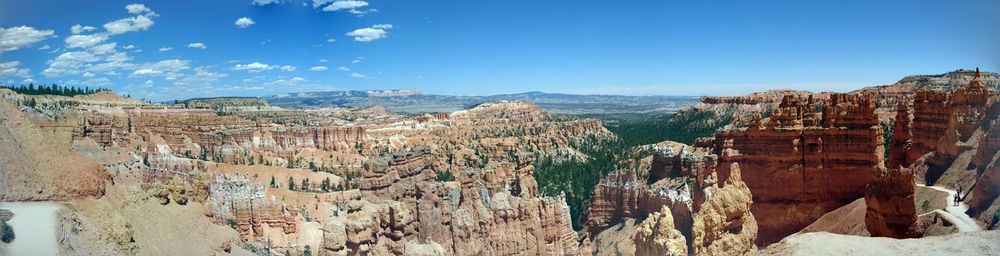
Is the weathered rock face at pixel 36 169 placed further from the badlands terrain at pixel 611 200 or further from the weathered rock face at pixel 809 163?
the weathered rock face at pixel 809 163

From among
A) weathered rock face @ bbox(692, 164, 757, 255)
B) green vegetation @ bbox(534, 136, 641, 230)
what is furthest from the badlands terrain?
green vegetation @ bbox(534, 136, 641, 230)

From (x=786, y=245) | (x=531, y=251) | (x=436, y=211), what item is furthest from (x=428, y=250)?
(x=786, y=245)

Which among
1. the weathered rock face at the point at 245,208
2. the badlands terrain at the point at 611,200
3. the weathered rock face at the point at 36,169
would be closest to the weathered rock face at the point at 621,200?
the badlands terrain at the point at 611,200

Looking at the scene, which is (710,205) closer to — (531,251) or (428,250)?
(428,250)

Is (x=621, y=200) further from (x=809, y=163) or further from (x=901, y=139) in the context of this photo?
(x=901, y=139)

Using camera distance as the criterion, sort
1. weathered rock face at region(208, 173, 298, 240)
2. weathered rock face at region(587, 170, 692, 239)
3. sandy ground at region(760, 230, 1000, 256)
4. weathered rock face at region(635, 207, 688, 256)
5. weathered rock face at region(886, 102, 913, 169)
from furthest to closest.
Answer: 1. weathered rock face at region(587, 170, 692, 239)
2. weathered rock face at region(886, 102, 913, 169)
3. weathered rock face at region(208, 173, 298, 240)
4. weathered rock face at region(635, 207, 688, 256)
5. sandy ground at region(760, 230, 1000, 256)

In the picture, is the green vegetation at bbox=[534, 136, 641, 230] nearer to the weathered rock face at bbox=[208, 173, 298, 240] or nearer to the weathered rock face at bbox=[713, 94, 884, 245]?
the weathered rock face at bbox=[713, 94, 884, 245]
